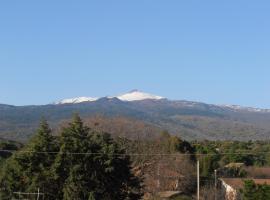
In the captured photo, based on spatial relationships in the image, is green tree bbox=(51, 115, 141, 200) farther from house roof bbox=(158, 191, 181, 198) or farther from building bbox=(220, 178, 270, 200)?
building bbox=(220, 178, 270, 200)

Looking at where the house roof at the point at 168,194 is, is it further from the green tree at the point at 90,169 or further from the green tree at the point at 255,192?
the green tree at the point at 90,169

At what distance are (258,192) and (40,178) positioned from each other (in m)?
13.4

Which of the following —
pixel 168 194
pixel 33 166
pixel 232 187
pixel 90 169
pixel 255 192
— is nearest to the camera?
pixel 90 169

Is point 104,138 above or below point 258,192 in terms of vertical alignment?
above

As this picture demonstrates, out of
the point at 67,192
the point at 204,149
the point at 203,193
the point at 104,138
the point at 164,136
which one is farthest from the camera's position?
the point at 204,149

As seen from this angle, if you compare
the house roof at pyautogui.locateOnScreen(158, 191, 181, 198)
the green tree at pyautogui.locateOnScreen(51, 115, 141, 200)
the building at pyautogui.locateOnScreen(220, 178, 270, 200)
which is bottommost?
the house roof at pyautogui.locateOnScreen(158, 191, 181, 198)

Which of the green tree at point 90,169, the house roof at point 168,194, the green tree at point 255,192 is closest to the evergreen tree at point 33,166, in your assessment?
the green tree at point 90,169

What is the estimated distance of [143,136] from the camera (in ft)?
213

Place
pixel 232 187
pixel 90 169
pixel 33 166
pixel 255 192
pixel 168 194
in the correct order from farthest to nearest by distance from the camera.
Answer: pixel 232 187, pixel 168 194, pixel 255 192, pixel 33 166, pixel 90 169

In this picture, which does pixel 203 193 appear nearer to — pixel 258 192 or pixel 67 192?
pixel 258 192

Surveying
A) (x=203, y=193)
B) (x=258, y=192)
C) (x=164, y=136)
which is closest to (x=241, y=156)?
(x=164, y=136)

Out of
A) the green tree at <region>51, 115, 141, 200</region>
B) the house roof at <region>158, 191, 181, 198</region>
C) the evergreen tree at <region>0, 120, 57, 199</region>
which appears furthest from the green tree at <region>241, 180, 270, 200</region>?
the evergreen tree at <region>0, 120, 57, 199</region>

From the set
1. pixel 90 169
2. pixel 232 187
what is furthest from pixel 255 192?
pixel 232 187

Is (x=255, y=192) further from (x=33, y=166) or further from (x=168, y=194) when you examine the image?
(x=33, y=166)
